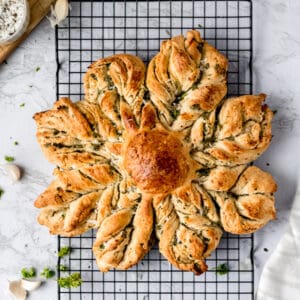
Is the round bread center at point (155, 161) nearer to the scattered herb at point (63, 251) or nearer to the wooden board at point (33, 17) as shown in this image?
the scattered herb at point (63, 251)

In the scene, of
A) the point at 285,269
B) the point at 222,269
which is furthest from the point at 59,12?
the point at 285,269

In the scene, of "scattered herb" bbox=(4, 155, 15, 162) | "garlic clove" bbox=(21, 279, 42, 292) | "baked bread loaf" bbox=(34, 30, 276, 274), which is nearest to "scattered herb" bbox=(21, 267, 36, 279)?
"garlic clove" bbox=(21, 279, 42, 292)

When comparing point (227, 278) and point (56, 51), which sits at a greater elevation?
point (56, 51)

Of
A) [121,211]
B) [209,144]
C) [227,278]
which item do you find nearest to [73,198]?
[121,211]

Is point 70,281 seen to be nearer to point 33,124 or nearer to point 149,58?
point 33,124

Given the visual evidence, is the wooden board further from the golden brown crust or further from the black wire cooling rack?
the golden brown crust

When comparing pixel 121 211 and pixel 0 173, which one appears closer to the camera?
pixel 121 211

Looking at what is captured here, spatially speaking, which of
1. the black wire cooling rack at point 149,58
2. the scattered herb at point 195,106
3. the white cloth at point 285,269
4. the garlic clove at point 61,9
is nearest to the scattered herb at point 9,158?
the black wire cooling rack at point 149,58

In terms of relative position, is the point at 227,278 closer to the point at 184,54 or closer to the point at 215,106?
the point at 215,106
